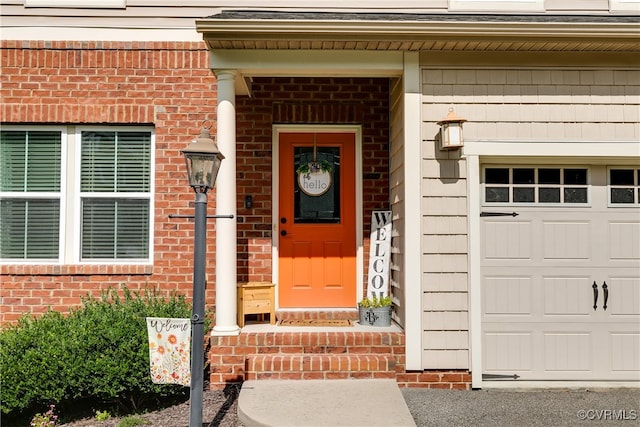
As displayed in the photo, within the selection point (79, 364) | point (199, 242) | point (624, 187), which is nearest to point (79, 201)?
point (79, 364)

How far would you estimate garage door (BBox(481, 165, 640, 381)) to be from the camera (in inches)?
204

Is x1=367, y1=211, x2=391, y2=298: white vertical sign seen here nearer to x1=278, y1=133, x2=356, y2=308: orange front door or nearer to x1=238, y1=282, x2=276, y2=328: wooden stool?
x1=278, y1=133, x2=356, y2=308: orange front door

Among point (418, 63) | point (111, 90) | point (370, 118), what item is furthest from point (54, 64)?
point (418, 63)

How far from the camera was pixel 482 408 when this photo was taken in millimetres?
4543

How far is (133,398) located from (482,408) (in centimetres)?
308

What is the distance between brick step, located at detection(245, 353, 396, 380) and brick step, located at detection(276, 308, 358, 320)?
967 mm

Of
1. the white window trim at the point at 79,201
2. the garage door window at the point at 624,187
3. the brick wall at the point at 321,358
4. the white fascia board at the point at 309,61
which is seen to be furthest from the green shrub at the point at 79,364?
the garage door window at the point at 624,187

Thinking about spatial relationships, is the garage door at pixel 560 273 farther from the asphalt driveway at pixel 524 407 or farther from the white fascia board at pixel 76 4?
the white fascia board at pixel 76 4

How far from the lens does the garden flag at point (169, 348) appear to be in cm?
379

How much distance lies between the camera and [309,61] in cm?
521

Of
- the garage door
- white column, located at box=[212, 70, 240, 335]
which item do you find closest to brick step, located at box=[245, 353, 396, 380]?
white column, located at box=[212, 70, 240, 335]

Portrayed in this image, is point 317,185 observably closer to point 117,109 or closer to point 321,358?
point 321,358

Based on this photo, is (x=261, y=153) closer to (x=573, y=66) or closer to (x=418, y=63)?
(x=418, y=63)

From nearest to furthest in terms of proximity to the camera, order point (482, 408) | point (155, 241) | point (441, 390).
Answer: point (482, 408)
point (441, 390)
point (155, 241)
